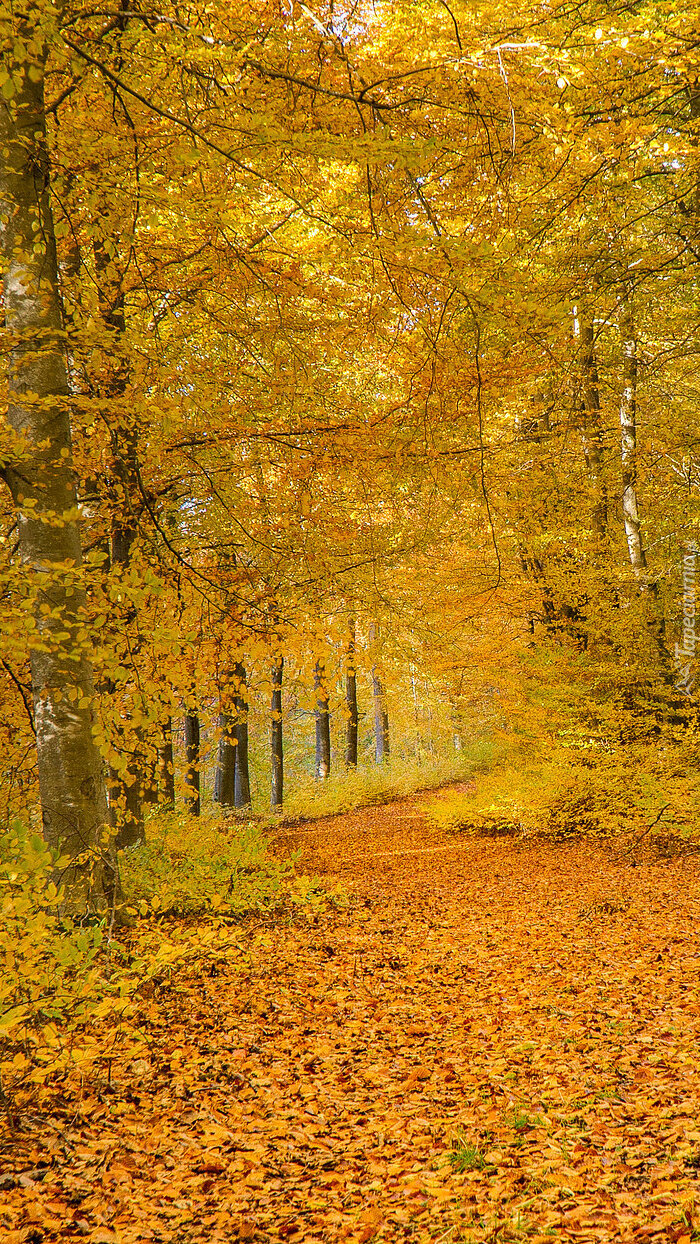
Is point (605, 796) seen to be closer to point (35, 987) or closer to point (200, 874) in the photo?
point (200, 874)

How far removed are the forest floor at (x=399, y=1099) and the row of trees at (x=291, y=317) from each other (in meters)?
1.66

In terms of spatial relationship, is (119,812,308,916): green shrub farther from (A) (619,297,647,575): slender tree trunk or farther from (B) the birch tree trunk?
(B) the birch tree trunk

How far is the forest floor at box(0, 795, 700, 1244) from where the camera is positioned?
2.87 metres

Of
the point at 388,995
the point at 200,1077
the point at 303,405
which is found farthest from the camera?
the point at 303,405

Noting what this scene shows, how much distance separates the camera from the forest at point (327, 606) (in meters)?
3.31

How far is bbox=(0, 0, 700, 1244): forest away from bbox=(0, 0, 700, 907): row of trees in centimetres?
6

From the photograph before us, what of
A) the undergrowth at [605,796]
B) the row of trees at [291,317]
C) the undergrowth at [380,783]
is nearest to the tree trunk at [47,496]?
the row of trees at [291,317]

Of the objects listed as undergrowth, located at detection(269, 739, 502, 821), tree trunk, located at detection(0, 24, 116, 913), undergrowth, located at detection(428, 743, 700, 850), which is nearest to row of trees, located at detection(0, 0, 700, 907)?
tree trunk, located at detection(0, 24, 116, 913)

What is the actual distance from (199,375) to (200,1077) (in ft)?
19.2

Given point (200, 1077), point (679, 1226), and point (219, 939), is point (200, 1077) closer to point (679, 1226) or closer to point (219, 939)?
point (219, 939)

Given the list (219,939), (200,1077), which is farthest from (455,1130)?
(219,939)

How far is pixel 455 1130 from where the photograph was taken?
11.6ft

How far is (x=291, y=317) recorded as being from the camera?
6.48 meters

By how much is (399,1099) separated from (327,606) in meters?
5.38
